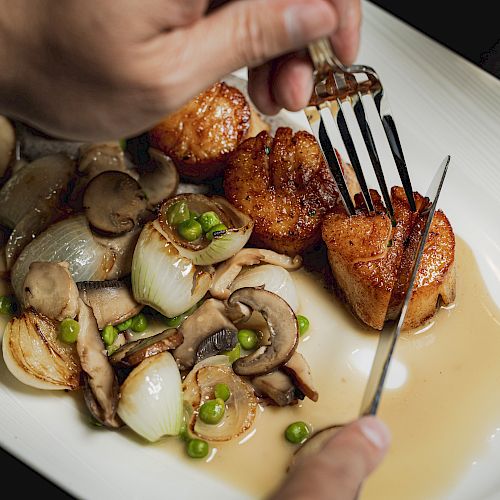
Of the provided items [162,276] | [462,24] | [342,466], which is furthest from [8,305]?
[462,24]

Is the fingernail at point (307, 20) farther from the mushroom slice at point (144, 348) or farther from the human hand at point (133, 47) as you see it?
the mushroom slice at point (144, 348)

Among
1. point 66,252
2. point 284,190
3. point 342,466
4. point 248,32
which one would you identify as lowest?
point 66,252

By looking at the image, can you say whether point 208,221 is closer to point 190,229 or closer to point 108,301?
point 190,229

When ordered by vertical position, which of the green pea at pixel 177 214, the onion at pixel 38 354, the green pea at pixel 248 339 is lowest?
the onion at pixel 38 354

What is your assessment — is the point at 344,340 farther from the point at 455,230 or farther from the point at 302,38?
the point at 302,38

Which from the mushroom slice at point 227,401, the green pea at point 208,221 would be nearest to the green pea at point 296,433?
the mushroom slice at point 227,401

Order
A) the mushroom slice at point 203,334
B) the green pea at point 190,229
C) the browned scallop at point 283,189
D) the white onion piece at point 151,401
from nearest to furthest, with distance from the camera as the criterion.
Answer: the white onion piece at point 151,401 → the mushroom slice at point 203,334 → the green pea at point 190,229 → the browned scallop at point 283,189

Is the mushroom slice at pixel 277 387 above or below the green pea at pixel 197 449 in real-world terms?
above

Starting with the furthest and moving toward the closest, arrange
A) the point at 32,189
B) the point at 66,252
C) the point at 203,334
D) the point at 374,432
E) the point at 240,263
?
Answer: the point at 32,189 < the point at 240,263 < the point at 66,252 < the point at 203,334 < the point at 374,432
